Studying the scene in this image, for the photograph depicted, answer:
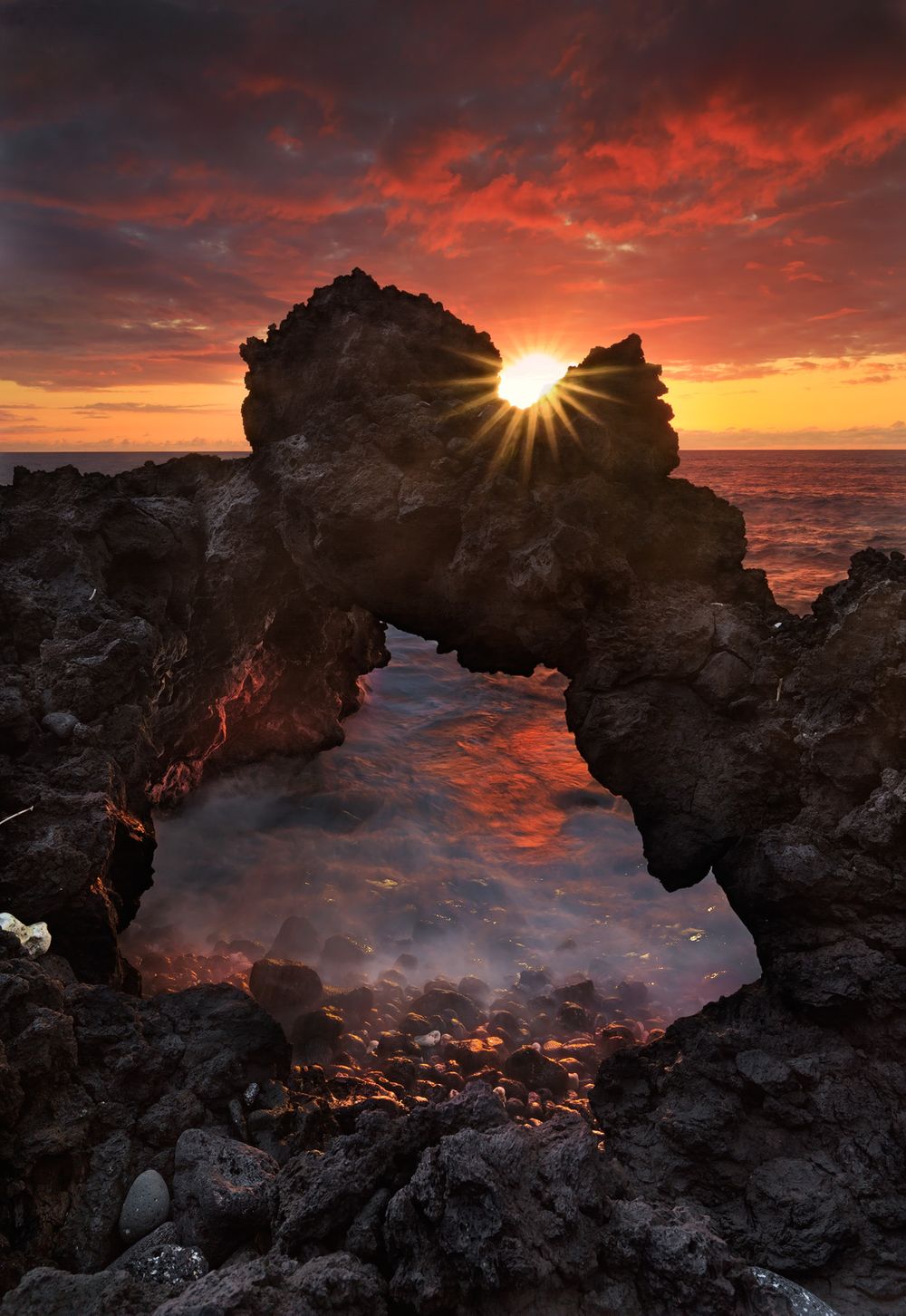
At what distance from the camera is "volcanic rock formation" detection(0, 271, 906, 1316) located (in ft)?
12.6

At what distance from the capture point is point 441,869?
13625 millimetres

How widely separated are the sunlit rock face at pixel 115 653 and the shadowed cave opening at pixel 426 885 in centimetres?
194

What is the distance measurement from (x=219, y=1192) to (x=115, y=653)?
17.5ft

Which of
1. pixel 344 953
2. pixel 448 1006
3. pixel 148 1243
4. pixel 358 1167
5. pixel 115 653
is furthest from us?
pixel 344 953

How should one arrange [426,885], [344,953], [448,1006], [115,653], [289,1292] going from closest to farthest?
[289,1292] < [115,653] < [448,1006] < [344,953] < [426,885]

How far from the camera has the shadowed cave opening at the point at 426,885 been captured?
35.6 feet

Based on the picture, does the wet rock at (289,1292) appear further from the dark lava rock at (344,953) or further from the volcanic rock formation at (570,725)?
the dark lava rock at (344,953)

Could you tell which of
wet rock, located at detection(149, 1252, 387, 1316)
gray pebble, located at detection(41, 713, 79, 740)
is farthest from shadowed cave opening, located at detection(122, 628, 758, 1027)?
wet rock, located at detection(149, 1252, 387, 1316)

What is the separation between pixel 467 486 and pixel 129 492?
16.7 feet

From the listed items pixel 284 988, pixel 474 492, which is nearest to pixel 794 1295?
pixel 284 988

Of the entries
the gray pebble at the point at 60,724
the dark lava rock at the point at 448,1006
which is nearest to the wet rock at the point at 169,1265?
the gray pebble at the point at 60,724

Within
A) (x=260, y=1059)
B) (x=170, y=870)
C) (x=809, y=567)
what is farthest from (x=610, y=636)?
(x=809, y=567)

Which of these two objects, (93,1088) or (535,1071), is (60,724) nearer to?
(93,1088)

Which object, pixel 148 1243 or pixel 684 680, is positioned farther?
pixel 684 680
